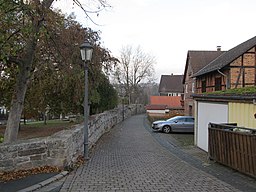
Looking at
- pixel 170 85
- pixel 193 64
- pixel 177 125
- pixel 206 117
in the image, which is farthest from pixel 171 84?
pixel 206 117

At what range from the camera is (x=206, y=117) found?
13914 mm

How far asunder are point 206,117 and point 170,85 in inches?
2403

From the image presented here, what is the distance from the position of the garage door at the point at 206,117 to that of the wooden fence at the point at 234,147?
Result: 1.20 meters

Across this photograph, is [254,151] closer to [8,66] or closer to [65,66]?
[65,66]

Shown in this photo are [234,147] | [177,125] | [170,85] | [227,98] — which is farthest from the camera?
[170,85]

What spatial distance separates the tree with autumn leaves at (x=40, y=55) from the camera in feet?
29.7

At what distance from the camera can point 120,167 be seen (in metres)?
9.70

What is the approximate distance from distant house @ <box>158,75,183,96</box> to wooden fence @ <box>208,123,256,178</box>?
2433 inches

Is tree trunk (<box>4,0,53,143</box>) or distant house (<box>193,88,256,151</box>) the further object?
tree trunk (<box>4,0,53,143</box>)

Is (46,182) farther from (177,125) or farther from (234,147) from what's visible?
(177,125)

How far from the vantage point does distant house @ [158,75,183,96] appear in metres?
73.1

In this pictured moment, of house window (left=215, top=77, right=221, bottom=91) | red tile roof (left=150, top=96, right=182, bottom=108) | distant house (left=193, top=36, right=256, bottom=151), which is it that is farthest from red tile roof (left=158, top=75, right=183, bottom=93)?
house window (left=215, top=77, right=221, bottom=91)

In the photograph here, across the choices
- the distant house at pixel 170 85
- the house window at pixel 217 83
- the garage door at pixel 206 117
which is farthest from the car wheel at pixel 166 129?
the distant house at pixel 170 85

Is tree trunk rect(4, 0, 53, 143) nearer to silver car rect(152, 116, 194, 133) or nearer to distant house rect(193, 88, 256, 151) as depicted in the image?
distant house rect(193, 88, 256, 151)
